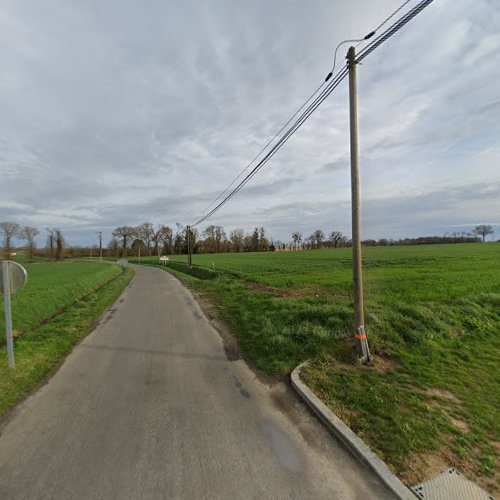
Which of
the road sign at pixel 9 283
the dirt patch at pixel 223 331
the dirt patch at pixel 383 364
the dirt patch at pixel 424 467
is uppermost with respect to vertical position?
the road sign at pixel 9 283

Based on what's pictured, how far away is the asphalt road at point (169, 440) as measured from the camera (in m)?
2.34

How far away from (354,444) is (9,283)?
19.9 feet

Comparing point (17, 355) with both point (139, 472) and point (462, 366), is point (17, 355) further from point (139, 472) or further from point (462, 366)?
point (462, 366)

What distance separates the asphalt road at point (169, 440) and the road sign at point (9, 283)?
943mm

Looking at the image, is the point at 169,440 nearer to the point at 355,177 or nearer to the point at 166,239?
the point at 355,177

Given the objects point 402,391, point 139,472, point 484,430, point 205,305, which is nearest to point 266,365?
point 402,391

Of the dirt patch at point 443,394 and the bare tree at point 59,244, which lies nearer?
the dirt patch at point 443,394

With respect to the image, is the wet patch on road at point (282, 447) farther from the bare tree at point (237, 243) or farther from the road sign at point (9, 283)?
the bare tree at point (237, 243)

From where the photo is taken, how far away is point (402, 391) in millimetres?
3762

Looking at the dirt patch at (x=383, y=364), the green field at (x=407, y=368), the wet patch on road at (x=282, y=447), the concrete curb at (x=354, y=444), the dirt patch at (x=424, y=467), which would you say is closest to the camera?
the concrete curb at (x=354, y=444)

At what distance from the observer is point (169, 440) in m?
2.92

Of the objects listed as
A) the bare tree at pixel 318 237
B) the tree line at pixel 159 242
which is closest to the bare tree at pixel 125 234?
the tree line at pixel 159 242

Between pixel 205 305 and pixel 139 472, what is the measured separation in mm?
8091

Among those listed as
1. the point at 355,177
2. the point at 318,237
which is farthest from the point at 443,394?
the point at 318,237
